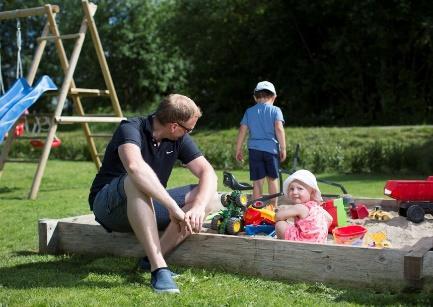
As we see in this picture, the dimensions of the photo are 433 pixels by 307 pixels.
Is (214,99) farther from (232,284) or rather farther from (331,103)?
(232,284)

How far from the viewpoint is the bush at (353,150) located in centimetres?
1109

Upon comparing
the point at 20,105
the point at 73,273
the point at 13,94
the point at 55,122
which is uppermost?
the point at 13,94

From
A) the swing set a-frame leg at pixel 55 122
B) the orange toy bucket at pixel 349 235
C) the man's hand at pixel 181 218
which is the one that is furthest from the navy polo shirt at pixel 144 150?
the swing set a-frame leg at pixel 55 122

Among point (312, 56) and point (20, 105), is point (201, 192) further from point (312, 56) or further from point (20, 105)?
point (312, 56)

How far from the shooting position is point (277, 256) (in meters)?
3.53

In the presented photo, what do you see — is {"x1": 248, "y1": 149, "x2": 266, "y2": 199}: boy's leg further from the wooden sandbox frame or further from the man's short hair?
the man's short hair

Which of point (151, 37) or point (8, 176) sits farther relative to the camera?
point (151, 37)

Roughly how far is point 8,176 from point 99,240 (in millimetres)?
7610

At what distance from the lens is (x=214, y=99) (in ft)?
77.8

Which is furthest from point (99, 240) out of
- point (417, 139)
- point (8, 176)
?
point (417, 139)

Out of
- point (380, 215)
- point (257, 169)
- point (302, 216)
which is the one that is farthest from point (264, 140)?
point (302, 216)

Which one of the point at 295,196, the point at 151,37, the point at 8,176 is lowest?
the point at 8,176

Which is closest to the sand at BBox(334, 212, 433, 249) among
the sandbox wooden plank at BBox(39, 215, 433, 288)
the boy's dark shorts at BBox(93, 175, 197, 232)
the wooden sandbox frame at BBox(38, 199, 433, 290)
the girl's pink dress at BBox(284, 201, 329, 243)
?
the girl's pink dress at BBox(284, 201, 329, 243)

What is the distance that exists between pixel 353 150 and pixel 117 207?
8873 mm
